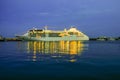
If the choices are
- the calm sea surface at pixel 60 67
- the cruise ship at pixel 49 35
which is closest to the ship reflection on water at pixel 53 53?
the calm sea surface at pixel 60 67

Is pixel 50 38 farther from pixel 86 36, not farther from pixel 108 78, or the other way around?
pixel 108 78

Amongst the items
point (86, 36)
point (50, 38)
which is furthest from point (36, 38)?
point (86, 36)

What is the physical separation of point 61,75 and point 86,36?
500 ft

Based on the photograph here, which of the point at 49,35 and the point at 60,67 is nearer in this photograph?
the point at 60,67

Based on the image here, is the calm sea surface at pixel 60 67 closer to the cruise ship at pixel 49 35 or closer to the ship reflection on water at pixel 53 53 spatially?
the ship reflection on water at pixel 53 53

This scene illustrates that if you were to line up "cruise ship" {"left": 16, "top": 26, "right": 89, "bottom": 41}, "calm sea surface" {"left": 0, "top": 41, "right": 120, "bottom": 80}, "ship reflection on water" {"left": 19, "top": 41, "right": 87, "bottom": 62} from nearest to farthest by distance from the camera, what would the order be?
"calm sea surface" {"left": 0, "top": 41, "right": 120, "bottom": 80}
"ship reflection on water" {"left": 19, "top": 41, "right": 87, "bottom": 62}
"cruise ship" {"left": 16, "top": 26, "right": 89, "bottom": 41}

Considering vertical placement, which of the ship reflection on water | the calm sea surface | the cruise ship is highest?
the cruise ship

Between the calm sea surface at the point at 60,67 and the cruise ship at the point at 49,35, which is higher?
the cruise ship at the point at 49,35

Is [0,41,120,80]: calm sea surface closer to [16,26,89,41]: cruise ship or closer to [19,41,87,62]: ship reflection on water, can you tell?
[19,41,87,62]: ship reflection on water

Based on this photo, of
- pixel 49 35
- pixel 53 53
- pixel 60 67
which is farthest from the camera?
pixel 49 35

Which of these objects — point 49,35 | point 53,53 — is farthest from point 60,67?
point 49,35

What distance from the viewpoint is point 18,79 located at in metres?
13.3

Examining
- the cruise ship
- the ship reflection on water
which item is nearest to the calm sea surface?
the ship reflection on water

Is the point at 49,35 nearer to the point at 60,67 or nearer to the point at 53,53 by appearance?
the point at 53,53
